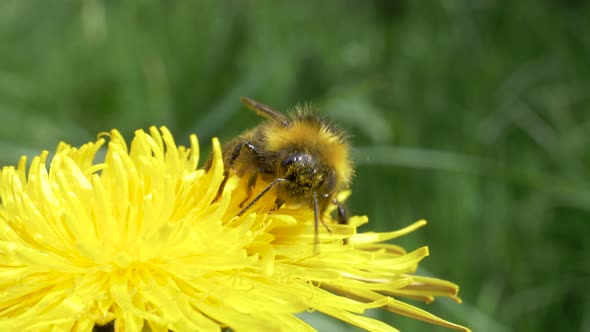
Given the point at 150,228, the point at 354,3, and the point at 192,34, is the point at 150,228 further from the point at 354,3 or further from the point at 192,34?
the point at 354,3

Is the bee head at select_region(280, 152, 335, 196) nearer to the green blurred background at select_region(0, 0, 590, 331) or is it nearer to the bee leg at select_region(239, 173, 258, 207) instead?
the bee leg at select_region(239, 173, 258, 207)

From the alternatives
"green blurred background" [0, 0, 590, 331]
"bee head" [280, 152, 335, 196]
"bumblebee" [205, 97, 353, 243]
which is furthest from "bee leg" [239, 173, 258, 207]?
"green blurred background" [0, 0, 590, 331]

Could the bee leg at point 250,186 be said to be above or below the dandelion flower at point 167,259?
above

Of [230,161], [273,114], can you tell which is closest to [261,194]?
[230,161]

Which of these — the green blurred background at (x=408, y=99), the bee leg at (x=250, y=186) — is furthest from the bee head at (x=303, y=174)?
the green blurred background at (x=408, y=99)

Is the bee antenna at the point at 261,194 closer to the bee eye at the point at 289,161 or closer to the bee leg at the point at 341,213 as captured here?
the bee eye at the point at 289,161

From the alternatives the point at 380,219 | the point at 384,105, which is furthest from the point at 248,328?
the point at 384,105

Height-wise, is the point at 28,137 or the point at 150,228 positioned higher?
the point at 28,137

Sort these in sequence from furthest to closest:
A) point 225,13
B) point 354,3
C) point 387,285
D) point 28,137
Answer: point 354,3 → point 225,13 → point 28,137 → point 387,285
